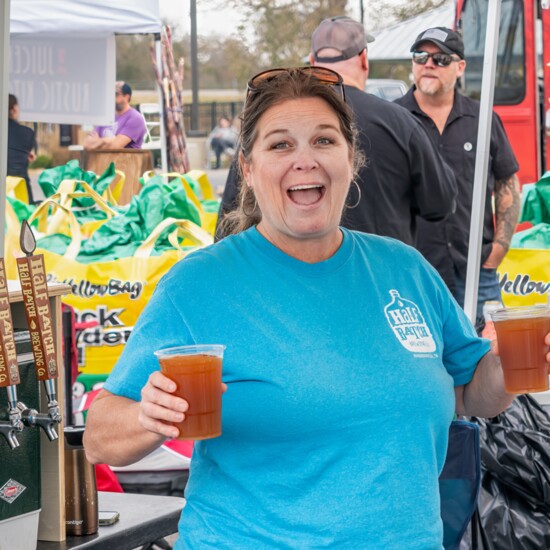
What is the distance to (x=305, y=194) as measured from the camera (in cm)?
213

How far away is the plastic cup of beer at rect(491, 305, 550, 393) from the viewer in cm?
213

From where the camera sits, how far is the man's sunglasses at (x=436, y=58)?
17.0ft

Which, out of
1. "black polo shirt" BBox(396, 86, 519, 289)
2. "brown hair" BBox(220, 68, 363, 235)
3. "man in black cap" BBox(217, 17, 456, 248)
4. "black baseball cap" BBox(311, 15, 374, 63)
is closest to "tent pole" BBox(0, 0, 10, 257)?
"brown hair" BBox(220, 68, 363, 235)

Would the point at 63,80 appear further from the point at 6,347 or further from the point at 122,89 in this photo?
the point at 6,347

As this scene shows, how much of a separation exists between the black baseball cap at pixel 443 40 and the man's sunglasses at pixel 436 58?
0.02m

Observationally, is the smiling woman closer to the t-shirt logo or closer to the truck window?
the t-shirt logo

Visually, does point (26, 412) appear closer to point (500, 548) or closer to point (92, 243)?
point (500, 548)

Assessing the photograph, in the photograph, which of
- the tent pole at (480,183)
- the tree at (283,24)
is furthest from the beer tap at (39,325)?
the tree at (283,24)

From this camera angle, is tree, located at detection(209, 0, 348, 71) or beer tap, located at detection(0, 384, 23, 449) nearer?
beer tap, located at detection(0, 384, 23, 449)

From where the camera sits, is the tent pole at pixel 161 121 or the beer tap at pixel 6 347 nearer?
the beer tap at pixel 6 347

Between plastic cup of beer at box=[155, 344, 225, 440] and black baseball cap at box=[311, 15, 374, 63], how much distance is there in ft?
8.99

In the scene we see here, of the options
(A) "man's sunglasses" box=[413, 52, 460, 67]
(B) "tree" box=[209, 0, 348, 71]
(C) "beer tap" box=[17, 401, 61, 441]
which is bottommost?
(C) "beer tap" box=[17, 401, 61, 441]

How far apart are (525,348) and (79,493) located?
1192mm

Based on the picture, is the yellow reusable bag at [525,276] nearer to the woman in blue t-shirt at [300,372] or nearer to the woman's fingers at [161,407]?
the woman in blue t-shirt at [300,372]
